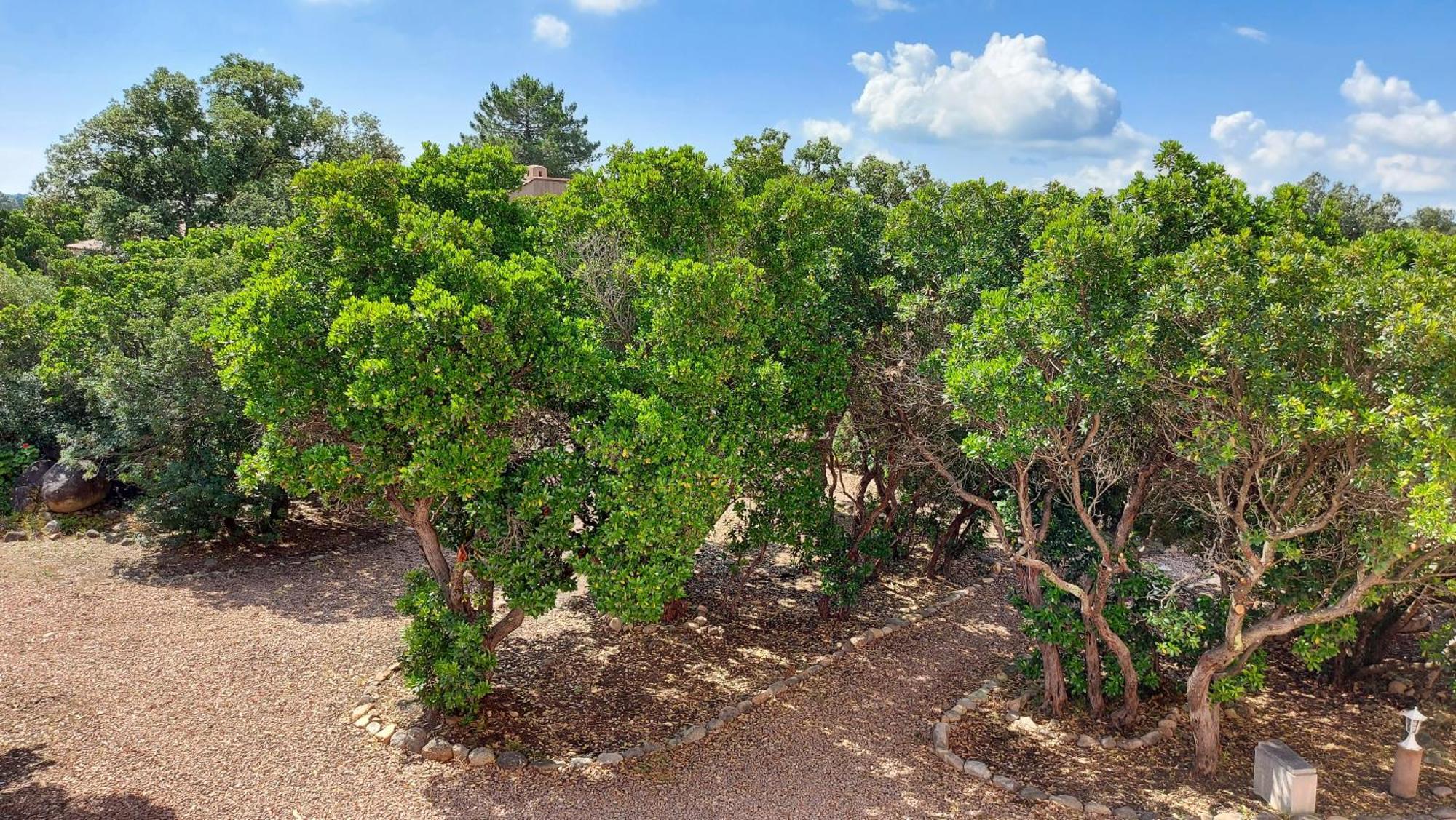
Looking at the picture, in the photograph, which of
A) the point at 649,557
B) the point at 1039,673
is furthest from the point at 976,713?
the point at 649,557

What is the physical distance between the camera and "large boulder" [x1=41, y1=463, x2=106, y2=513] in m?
14.9

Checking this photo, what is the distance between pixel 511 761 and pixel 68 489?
12.9 m

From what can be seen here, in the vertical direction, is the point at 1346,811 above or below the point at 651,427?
below

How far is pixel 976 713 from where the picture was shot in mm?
9492

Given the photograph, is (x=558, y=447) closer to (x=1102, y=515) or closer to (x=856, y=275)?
(x=856, y=275)

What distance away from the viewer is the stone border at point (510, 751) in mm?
8039

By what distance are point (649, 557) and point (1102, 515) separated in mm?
5571

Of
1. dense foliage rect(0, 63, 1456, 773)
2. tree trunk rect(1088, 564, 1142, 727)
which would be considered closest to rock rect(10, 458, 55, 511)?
dense foliage rect(0, 63, 1456, 773)

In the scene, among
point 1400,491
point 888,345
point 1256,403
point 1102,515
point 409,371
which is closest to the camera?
point 1400,491

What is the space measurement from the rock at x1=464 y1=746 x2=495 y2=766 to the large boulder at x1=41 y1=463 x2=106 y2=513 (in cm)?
1199

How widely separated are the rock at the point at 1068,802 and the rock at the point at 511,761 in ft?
17.9

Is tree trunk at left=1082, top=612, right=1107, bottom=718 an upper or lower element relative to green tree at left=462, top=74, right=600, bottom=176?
lower

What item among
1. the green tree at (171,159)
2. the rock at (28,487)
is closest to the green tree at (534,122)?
the green tree at (171,159)

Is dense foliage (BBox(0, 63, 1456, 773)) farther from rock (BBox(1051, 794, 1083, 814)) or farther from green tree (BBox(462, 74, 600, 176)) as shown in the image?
green tree (BBox(462, 74, 600, 176))
